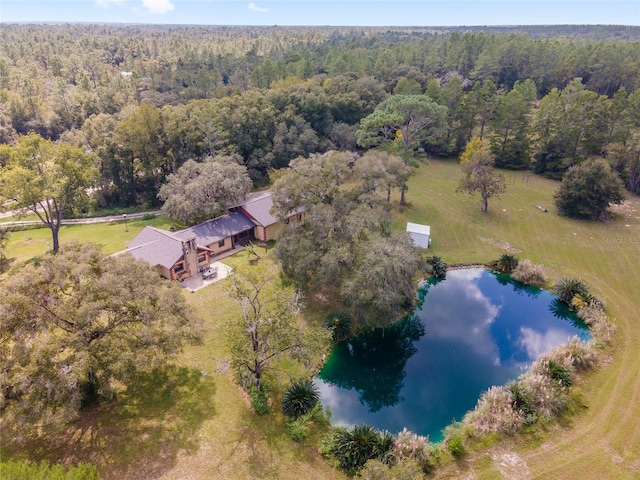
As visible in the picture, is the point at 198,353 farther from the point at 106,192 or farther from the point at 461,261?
the point at 106,192

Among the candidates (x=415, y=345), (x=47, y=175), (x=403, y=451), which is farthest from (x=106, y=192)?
(x=403, y=451)

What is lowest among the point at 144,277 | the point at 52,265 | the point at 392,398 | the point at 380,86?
the point at 392,398

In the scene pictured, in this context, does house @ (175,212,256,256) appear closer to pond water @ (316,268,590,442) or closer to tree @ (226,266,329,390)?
tree @ (226,266,329,390)

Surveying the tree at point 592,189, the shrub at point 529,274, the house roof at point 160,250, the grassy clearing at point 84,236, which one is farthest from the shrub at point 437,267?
the grassy clearing at point 84,236

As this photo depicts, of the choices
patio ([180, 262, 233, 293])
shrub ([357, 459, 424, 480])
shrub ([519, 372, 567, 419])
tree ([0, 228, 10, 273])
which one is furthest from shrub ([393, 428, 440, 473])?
tree ([0, 228, 10, 273])

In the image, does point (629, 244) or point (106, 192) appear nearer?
point (629, 244)

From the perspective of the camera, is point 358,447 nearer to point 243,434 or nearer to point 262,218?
point 243,434

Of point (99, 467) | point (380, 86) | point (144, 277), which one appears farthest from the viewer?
point (380, 86)
